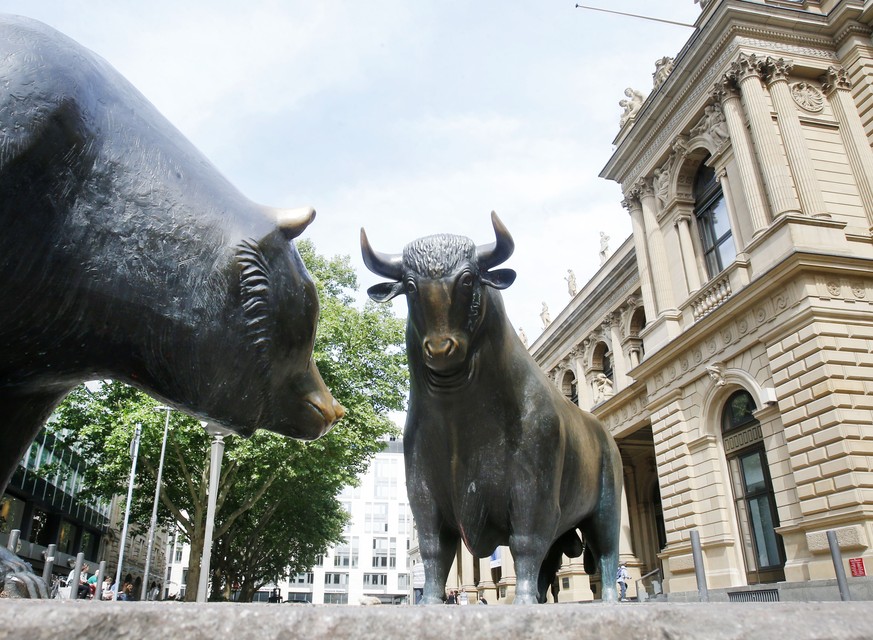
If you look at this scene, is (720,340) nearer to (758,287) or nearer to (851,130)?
(758,287)

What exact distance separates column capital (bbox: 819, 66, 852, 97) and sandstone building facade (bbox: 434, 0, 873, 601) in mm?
40

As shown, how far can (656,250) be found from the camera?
21.7 metres

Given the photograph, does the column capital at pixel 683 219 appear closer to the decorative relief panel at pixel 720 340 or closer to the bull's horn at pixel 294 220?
the decorative relief panel at pixel 720 340

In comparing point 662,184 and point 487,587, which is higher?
point 662,184

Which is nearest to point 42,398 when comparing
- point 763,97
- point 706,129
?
point 763,97

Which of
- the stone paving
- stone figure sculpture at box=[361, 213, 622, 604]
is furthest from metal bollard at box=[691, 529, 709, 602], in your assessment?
the stone paving

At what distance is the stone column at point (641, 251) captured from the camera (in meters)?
21.8

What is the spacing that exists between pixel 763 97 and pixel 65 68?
1955 centimetres

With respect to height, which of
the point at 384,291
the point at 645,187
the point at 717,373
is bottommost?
the point at 384,291

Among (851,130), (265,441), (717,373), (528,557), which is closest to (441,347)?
(528,557)

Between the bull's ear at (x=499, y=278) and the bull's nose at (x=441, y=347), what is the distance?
1.19 ft

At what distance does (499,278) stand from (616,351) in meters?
25.0

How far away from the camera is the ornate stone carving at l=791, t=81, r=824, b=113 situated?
18094 millimetres

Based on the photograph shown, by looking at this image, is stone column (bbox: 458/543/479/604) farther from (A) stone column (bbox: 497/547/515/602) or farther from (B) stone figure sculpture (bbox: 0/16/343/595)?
(B) stone figure sculpture (bbox: 0/16/343/595)
